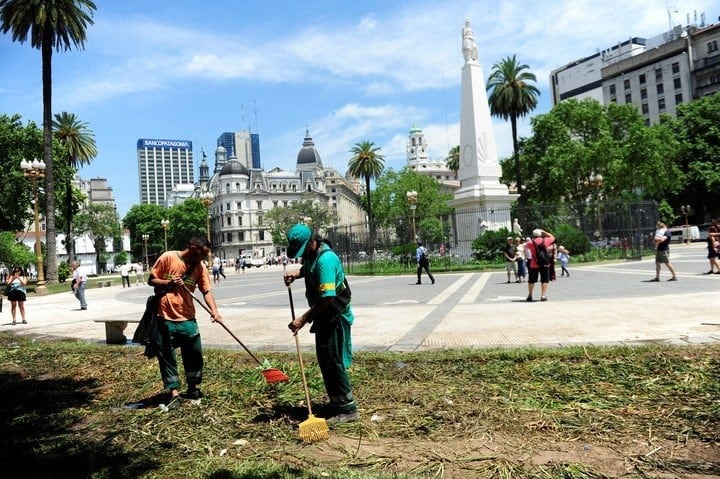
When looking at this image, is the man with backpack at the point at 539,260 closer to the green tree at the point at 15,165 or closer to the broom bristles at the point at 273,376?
the broom bristles at the point at 273,376

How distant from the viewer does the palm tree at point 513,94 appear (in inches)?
1660

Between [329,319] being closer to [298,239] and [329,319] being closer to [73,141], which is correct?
[298,239]

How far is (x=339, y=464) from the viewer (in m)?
3.41

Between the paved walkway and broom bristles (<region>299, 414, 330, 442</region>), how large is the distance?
10.2ft

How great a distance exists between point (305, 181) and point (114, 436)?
11284cm

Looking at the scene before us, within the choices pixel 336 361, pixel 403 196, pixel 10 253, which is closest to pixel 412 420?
pixel 336 361

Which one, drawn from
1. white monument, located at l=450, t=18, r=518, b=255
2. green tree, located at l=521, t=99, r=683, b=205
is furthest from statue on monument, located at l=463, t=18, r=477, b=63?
green tree, located at l=521, t=99, r=683, b=205

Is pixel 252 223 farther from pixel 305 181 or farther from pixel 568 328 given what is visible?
pixel 568 328

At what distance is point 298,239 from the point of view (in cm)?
413

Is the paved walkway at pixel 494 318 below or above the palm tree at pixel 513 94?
below

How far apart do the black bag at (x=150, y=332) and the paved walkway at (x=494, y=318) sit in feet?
8.19

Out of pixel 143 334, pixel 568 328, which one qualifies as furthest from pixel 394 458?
pixel 568 328

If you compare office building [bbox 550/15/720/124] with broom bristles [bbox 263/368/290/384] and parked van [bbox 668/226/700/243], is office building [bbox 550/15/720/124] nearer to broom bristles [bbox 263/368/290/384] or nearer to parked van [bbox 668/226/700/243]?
parked van [bbox 668/226/700/243]

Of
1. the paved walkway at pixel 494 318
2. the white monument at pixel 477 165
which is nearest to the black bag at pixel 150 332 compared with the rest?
the paved walkway at pixel 494 318
